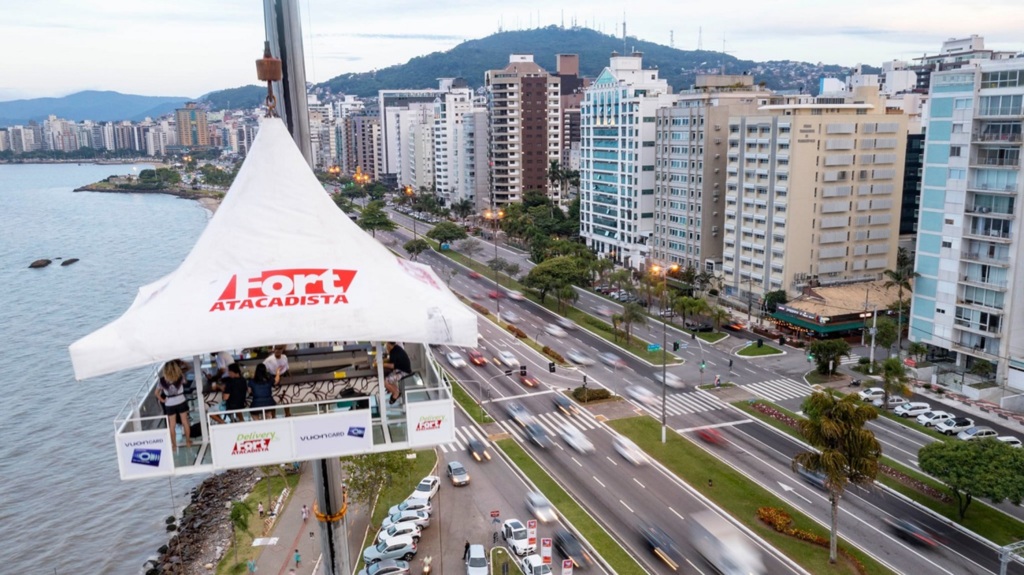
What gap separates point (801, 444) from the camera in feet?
175

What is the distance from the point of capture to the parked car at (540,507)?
142 feet

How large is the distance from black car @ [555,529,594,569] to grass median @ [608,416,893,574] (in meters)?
9.59

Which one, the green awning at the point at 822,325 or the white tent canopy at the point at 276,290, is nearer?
the white tent canopy at the point at 276,290

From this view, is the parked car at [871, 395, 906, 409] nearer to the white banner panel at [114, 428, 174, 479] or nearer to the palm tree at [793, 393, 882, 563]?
the palm tree at [793, 393, 882, 563]

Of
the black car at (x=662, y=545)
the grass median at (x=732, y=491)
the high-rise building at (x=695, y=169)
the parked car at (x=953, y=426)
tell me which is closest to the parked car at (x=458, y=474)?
the black car at (x=662, y=545)

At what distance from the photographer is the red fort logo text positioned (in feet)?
38.4

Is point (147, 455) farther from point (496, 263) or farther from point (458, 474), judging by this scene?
point (496, 263)

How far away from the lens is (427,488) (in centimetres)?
4600

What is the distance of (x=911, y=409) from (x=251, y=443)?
58.6m

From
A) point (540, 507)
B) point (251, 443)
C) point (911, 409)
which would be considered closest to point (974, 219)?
point (911, 409)

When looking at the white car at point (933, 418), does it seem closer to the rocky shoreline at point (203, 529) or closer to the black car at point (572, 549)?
the black car at point (572, 549)

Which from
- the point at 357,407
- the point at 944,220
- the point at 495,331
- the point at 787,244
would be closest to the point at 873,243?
the point at 787,244

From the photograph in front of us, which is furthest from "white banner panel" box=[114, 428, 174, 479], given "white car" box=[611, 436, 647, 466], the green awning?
the green awning

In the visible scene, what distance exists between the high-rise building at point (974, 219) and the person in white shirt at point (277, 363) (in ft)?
214
